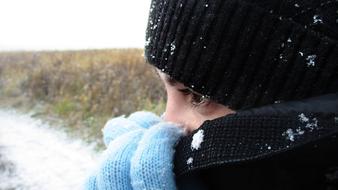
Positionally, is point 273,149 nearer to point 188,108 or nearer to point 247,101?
point 247,101

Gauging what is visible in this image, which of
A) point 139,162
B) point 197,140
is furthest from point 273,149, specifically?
point 139,162

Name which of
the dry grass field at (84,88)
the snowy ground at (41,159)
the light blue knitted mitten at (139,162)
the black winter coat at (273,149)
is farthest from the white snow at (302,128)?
the dry grass field at (84,88)

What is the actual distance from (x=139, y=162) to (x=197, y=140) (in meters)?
0.12

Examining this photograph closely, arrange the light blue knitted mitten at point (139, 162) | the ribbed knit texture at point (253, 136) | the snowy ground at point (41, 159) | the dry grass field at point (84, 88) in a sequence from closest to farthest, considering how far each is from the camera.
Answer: the ribbed knit texture at point (253, 136), the light blue knitted mitten at point (139, 162), the snowy ground at point (41, 159), the dry grass field at point (84, 88)

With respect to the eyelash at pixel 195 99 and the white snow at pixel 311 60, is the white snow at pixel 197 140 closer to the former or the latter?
the eyelash at pixel 195 99

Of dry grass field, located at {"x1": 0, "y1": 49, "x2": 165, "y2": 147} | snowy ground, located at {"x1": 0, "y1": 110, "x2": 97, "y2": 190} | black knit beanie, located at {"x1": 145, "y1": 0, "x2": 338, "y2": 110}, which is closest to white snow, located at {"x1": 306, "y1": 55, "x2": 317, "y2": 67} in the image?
black knit beanie, located at {"x1": 145, "y1": 0, "x2": 338, "y2": 110}

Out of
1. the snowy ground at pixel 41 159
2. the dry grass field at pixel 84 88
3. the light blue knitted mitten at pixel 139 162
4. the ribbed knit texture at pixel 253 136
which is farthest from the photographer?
the dry grass field at pixel 84 88

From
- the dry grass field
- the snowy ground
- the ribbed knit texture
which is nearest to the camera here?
the ribbed knit texture

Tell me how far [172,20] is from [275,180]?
36 centimetres

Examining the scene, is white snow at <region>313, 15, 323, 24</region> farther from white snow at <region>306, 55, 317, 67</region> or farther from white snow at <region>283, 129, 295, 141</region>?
white snow at <region>283, 129, 295, 141</region>

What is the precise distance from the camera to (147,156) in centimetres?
103

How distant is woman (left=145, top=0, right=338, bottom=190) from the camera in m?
0.93

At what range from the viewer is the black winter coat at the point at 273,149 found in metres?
0.92

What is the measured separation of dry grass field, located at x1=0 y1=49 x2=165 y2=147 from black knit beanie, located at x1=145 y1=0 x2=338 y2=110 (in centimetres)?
671
